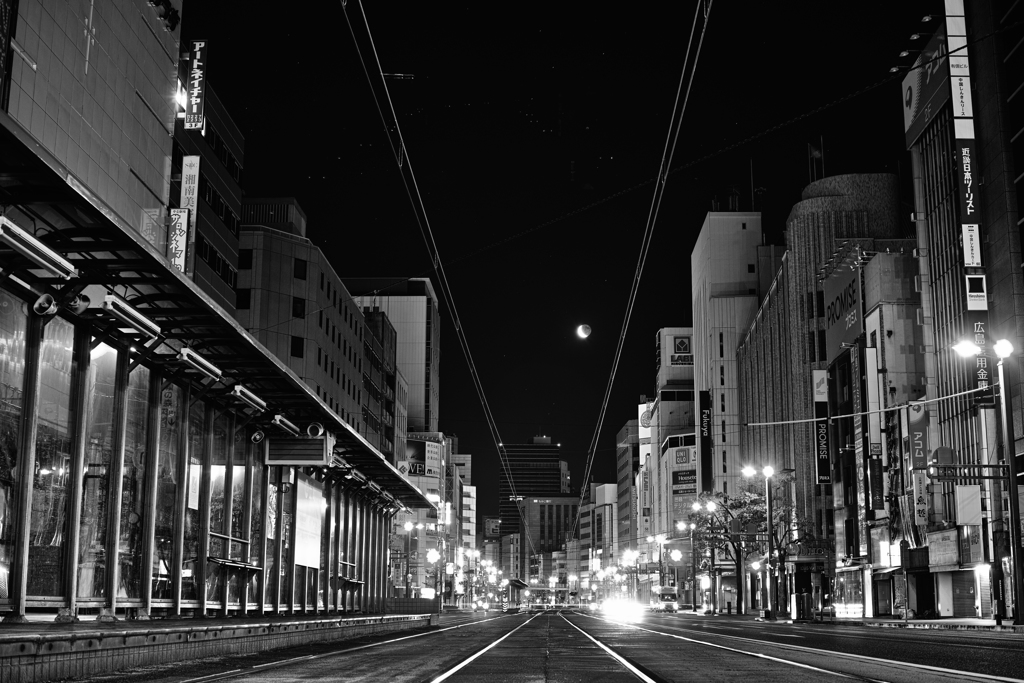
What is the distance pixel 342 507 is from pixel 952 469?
26901 millimetres

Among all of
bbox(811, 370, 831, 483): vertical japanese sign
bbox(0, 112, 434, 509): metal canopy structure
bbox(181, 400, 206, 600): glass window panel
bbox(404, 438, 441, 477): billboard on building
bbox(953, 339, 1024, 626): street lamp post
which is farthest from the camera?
bbox(404, 438, 441, 477): billboard on building

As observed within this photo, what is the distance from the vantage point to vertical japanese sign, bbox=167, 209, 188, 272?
224 feet

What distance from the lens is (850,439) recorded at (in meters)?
84.7

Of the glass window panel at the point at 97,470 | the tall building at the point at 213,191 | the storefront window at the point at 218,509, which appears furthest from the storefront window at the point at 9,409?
the tall building at the point at 213,191

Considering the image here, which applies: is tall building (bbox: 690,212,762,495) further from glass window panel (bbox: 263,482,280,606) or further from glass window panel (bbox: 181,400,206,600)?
glass window panel (bbox: 181,400,206,600)

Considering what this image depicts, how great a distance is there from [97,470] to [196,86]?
52342 millimetres

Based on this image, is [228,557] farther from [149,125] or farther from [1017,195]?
[1017,195]

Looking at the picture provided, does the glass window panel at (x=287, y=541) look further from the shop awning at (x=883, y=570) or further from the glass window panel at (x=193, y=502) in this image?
the shop awning at (x=883, y=570)

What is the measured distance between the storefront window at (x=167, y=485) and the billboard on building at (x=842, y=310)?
63885 millimetres

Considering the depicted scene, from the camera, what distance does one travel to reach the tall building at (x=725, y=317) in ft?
492

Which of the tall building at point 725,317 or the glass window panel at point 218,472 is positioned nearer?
the glass window panel at point 218,472

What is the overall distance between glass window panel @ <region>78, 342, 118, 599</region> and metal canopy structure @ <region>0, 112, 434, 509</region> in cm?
68

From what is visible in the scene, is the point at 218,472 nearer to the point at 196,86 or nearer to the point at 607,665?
the point at 607,665

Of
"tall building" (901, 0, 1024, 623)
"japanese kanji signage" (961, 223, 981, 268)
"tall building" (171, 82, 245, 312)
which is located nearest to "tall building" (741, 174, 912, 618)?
"tall building" (901, 0, 1024, 623)
